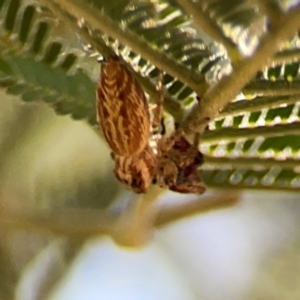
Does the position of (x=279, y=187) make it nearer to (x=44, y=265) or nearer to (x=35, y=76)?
(x=35, y=76)

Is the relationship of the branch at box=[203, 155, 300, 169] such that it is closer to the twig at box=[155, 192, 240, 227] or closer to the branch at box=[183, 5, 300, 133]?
the branch at box=[183, 5, 300, 133]

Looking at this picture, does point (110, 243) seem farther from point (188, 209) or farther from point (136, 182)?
point (136, 182)

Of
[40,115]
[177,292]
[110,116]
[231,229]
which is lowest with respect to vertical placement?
[177,292]

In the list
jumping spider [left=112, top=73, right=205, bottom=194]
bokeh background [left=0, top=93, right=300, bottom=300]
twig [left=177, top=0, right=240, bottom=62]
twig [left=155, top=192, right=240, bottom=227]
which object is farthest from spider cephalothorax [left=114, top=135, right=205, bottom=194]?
bokeh background [left=0, top=93, right=300, bottom=300]

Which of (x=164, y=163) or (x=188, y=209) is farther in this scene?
(x=188, y=209)

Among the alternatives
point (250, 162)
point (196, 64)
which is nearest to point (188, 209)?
point (250, 162)

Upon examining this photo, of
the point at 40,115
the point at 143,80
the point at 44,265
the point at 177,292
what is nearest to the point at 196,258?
the point at 177,292
